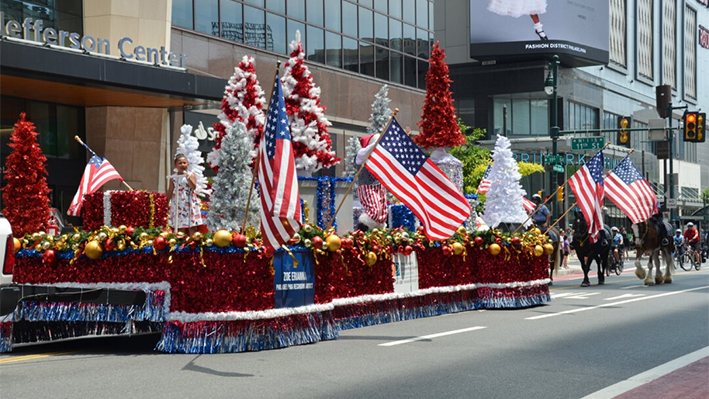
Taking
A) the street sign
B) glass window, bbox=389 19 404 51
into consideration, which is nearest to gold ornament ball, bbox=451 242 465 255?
the street sign

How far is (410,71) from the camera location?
4759 centimetres

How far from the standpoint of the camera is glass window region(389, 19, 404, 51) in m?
45.8

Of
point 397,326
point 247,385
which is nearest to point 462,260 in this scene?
point 397,326

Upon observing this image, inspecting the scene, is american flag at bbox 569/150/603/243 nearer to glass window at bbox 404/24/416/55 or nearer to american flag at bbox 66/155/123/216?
american flag at bbox 66/155/123/216

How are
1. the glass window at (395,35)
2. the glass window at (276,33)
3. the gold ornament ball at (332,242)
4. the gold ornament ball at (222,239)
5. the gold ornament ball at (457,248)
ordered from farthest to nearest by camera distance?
the glass window at (395,35) < the glass window at (276,33) < the gold ornament ball at (457,248) < the gold ornament ball at (332,242) < the gold ornament ball at (222,239)

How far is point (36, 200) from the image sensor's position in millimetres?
22188

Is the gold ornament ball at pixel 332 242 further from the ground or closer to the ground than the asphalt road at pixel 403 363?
further from the ground

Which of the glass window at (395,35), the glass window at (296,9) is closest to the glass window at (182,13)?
the glass window at (296,9)

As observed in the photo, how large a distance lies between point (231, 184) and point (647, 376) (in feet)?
28.0

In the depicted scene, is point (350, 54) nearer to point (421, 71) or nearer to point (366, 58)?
point (366, 58)

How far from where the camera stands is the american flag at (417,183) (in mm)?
13008

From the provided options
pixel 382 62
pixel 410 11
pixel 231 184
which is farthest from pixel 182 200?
pixel 410 11

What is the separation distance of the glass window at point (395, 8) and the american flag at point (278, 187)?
35.9 meters

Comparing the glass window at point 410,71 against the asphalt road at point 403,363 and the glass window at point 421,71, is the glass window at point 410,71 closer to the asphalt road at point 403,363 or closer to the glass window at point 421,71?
the glass window at point 421,71
